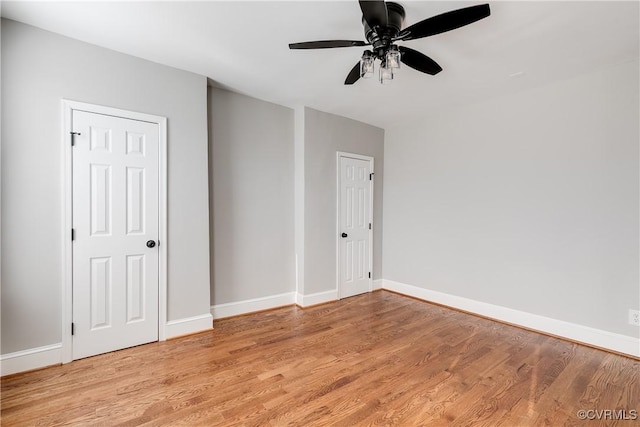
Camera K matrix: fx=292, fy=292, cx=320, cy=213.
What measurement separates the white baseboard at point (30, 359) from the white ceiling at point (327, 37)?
2521 millimetres

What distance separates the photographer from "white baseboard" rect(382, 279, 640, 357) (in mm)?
2672

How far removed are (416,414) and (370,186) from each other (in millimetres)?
3268

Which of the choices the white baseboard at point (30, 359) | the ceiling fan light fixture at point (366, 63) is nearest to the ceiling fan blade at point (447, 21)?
the ceiling fan light fixture at point (366, 63)

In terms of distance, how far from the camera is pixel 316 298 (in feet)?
13.0

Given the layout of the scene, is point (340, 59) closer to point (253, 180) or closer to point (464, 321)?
point (253, 180)

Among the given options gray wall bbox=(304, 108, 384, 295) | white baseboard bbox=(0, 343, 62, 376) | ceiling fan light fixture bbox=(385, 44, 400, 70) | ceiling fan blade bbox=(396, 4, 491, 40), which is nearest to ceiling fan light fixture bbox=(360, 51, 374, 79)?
ceiling fan light fixture bbox=(385, 44, 400, 70)

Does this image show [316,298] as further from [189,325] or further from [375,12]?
[375,12]

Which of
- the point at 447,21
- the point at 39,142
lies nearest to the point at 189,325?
the point at 39,142

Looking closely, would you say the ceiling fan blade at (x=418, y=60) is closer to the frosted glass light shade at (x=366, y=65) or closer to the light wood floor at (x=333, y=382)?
the frosted glass light shade at (x=366, y=65)

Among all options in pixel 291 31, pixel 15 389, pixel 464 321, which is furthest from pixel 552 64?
pixel 15 389

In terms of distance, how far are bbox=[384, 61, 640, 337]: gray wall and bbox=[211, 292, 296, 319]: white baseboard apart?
1.91 meters

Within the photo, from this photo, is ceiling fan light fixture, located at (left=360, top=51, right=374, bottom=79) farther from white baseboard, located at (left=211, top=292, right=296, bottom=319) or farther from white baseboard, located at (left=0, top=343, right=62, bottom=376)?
white baseboard, located at (left=0, top=343, right=62, bottom=376)

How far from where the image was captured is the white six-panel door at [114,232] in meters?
2.47

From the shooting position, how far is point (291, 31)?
7.34 feet
